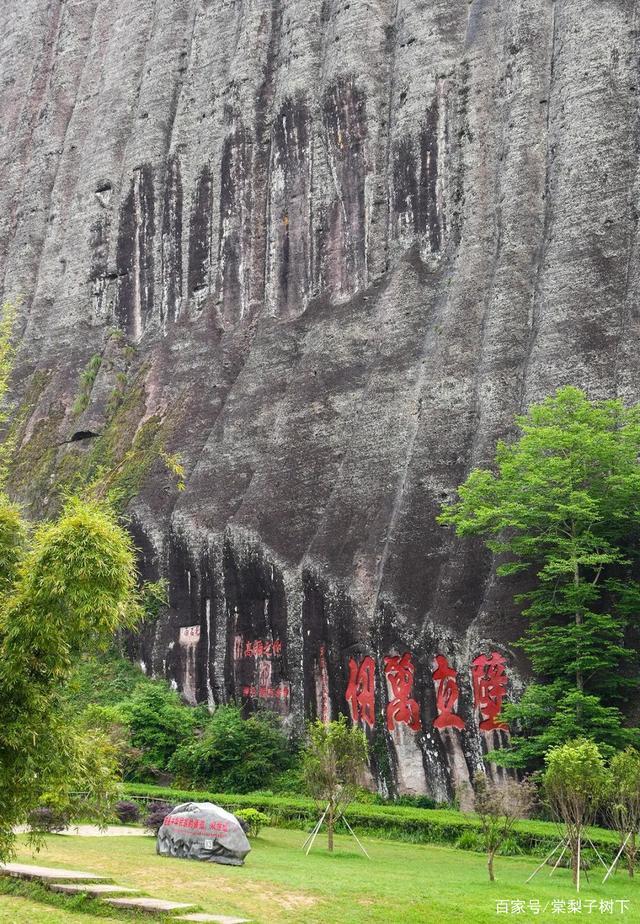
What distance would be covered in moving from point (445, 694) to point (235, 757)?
513cm

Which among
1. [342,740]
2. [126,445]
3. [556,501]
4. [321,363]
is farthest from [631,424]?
[126,445]

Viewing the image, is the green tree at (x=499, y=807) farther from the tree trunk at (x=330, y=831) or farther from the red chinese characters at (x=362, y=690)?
the red chinese characters at (x=362, y=690)

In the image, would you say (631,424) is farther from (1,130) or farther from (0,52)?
(0,52)

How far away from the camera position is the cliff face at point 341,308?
21281 mm

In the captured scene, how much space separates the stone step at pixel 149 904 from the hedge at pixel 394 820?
24.0 feet

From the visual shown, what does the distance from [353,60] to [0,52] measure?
21.2 m

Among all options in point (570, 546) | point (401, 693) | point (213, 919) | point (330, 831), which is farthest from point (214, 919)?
point (401, 693)

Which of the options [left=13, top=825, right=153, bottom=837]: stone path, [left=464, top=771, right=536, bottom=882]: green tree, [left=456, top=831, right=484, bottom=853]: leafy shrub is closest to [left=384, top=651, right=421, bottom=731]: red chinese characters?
[left=456, top=831, right=484, bottom=853]: leafy shrub

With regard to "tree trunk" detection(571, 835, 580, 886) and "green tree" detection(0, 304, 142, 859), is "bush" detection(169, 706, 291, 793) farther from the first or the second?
"green tree" detection(0, 304, 142, 859)

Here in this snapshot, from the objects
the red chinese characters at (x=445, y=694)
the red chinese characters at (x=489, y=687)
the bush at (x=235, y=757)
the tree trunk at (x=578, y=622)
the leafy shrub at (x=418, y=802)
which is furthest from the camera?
the bush at (x=235, y=757)

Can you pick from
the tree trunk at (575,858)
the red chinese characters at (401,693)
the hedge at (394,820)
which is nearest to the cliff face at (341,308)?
the red chinese characters at (401,693)

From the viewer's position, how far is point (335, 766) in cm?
1603

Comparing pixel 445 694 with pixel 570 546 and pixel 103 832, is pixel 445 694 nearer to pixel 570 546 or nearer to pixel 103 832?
pixel 570 546

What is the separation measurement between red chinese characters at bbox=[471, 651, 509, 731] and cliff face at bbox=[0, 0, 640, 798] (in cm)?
6
